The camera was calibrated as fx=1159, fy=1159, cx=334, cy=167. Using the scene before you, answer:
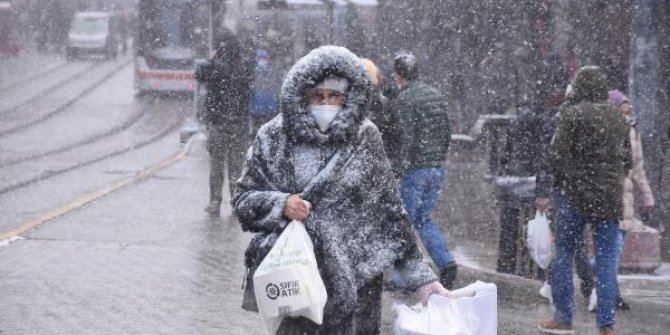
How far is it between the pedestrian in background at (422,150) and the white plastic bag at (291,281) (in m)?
3.80

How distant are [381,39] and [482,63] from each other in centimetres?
483

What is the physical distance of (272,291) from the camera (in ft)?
13.7

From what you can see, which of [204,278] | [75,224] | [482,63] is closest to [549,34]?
[482,63]

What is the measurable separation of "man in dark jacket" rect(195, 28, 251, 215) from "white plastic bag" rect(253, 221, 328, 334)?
281 inches

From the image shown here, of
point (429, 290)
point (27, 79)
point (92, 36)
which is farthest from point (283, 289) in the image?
point (92, 36)

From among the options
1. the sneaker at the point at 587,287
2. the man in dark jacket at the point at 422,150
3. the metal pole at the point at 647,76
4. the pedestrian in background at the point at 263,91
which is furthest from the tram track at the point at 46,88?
the sneaker at the point at 587,287

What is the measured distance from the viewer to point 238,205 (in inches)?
177

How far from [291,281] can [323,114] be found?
0.69 metres

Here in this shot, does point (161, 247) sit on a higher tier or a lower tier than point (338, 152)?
lower

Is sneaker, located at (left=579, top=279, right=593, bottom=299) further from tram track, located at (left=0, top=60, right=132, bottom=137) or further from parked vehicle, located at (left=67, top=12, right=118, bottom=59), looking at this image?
parked vehicle, located at (left=67, top=12, right=118, bottom=59)

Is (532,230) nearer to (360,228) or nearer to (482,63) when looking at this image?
(360,228)

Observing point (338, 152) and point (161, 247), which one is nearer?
point (338, 152)

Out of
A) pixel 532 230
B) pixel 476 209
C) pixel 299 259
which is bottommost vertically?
pixel 476 209

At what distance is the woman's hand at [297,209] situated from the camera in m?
4.28
